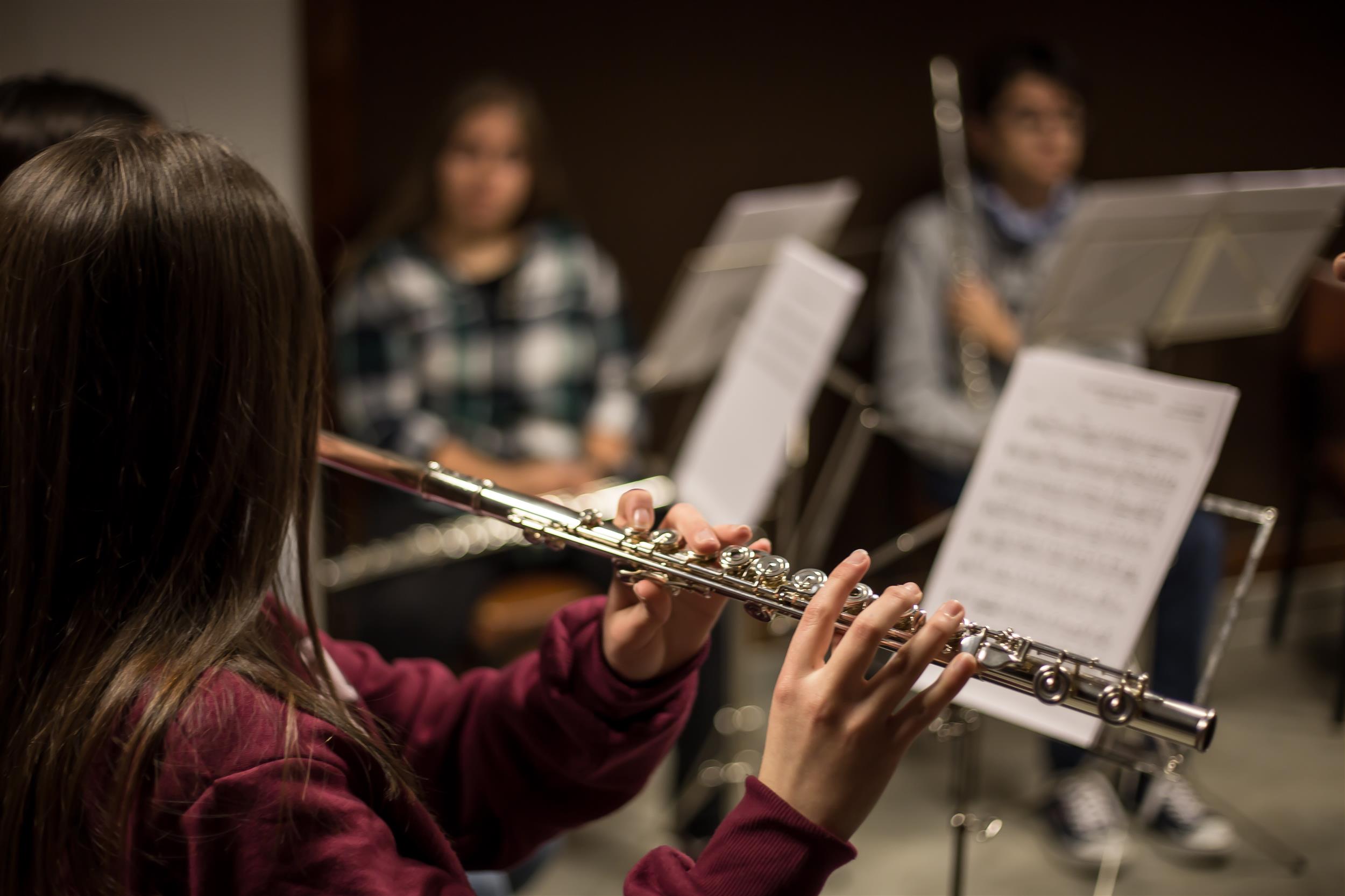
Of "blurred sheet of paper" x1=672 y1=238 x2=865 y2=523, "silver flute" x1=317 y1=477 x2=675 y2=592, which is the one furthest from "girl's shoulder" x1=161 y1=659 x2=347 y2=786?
"silver flute" x1=317 y1=477 x2=675 y2=592

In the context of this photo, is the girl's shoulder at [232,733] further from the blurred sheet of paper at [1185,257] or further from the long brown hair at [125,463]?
the blurred sheet of paper at [1185,257]

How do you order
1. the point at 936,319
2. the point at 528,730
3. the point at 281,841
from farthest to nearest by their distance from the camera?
the point at 936,319 < the point at 528,730 < the point at 281,841

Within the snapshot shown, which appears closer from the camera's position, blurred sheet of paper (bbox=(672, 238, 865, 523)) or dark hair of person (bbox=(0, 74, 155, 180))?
dark hair of person (bbox=(0, 74, 155, 180))

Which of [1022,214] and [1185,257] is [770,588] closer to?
[1185,257]

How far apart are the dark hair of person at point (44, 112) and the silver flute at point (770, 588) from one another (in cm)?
36

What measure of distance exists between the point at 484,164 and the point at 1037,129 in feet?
3.78

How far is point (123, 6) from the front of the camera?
2041mm

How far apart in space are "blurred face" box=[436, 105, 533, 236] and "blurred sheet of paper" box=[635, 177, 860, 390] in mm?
464

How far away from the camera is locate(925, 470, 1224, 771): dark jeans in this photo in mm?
1302

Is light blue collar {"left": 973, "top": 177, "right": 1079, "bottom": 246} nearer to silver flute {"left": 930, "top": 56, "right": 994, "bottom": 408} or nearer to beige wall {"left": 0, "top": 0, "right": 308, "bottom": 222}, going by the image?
silver flute {"left": 930, "top": 56, "right": 994, "bottom": 408}

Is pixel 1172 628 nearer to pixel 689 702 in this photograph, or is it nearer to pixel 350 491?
pixel 689 702

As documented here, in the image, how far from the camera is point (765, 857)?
0.69 m

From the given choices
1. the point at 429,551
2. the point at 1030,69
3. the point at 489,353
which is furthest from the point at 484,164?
the point at 1030,69

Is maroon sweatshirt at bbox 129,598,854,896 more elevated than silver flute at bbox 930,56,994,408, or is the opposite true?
silver flute at bbox 930,56,994,408
